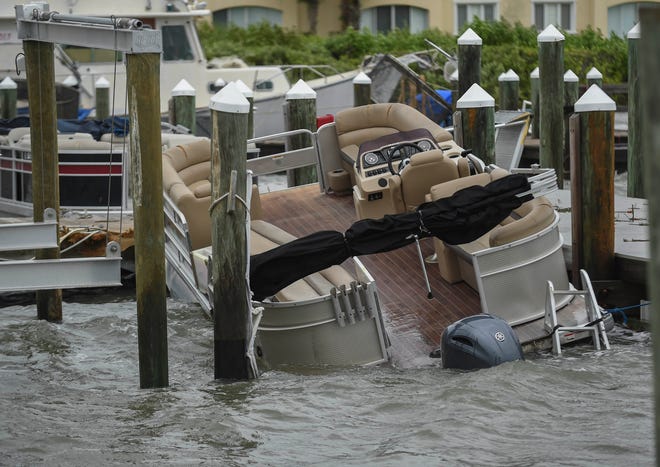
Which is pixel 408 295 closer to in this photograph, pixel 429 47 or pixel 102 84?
pixel 102 84

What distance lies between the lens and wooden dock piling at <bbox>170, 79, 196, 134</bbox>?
→ 18797mm

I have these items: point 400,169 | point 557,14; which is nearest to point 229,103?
point 400,169

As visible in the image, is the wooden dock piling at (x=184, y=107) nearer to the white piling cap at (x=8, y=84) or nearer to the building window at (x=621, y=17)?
the white piling cap at (x=8, y=84)

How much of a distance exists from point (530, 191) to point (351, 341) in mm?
2083

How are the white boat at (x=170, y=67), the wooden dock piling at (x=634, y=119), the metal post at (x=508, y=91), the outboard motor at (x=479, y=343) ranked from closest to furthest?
1. the outboard motor at (x=479, y=343)
2. the wooden dock piling at (x=634, y=119)
3. the metal post at (x=508, y=91)
4. the white boat at (x=170, y=67)

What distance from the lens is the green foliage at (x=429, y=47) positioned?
87.0ft

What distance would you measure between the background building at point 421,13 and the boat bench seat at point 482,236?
26261mm

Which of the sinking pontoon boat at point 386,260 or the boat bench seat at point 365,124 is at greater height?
the boat bench seat at point 365,124

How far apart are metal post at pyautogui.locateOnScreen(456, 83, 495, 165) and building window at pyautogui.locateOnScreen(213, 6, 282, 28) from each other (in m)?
26.6

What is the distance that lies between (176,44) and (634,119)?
1123cm

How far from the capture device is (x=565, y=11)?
121 feet

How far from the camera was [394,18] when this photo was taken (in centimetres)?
3856

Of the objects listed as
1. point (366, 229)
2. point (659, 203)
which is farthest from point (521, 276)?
point (659, 203)

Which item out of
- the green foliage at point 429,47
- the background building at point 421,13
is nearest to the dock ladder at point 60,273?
the green foliage at point 429,47
